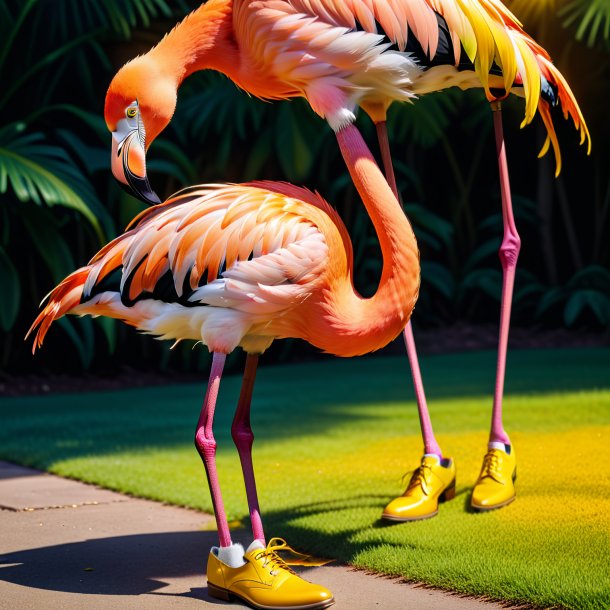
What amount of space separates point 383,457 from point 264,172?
22.7ft

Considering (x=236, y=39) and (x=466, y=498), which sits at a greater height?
(x=236, y=39)

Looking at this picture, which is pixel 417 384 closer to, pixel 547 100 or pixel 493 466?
pixel 493 466

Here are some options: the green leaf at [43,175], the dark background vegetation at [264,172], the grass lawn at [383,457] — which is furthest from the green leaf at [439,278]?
the green leaf at [43,175]

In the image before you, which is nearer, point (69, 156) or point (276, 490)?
point (276, 490)

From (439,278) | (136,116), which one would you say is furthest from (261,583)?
(439,278)

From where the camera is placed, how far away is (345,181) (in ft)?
40.7

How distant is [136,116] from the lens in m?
3.85

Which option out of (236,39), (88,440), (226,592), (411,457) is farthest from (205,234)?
(88,440)

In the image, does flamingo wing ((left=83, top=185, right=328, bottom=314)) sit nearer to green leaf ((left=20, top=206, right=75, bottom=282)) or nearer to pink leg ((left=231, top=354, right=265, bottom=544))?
pink leg ((left=231, top=354, right=265, bottom=544))

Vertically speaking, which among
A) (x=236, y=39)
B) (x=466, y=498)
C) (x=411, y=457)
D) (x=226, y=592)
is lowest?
(x=411, y=457)

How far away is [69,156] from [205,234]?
23.1 feet

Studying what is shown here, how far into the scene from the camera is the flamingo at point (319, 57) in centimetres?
385

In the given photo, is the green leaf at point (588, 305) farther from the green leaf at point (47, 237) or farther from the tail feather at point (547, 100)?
the tail feather at point (547, 100)

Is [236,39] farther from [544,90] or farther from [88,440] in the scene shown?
[88,440]
